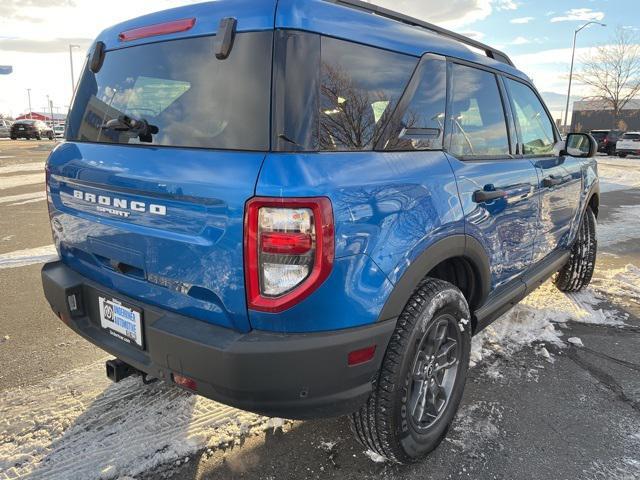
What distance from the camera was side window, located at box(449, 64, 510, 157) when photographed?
Result: 2479 mm

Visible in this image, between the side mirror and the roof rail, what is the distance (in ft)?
2.81

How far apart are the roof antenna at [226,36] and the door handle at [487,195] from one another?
1.35 meters

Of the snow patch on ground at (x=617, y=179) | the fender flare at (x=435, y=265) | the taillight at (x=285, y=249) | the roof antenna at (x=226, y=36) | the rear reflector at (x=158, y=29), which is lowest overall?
the snow patch on ground at (x=617, y=179)

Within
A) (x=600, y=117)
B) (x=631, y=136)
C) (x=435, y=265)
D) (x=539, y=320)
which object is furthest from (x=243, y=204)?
(x=600, y=117)

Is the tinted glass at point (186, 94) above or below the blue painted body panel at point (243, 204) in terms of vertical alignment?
above

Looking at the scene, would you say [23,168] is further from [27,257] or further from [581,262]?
[581,262]

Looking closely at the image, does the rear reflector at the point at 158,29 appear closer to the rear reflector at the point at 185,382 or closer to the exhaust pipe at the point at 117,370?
the rear reflector at the point at 185,382

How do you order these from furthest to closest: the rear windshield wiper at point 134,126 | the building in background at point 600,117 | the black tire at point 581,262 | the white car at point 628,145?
the building in background at point 600,117
the white car at point 628,145
the black tire at point 581,262
the rear windshield wiper at point 134,126

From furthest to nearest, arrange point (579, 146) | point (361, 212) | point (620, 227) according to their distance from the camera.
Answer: point (620, 227) < point (579, 146) < point (361, 212)

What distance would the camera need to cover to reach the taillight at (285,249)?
1.62 m

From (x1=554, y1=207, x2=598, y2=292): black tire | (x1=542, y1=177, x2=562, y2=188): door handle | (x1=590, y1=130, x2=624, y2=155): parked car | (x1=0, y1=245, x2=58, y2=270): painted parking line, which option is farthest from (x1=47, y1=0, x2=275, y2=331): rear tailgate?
(x1=590, y1=130, x2=624, y2=155): parked car

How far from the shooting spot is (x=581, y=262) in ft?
14.8

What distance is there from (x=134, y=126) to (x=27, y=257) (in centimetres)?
401

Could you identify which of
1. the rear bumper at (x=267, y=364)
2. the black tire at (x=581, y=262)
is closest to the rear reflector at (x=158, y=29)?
the rear bumper at (x=267, y=364)
